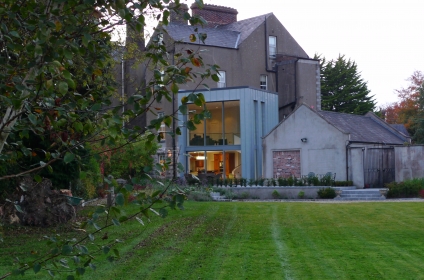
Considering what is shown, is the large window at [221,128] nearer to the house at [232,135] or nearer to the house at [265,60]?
the house at [232,135]

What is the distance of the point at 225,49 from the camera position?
124 ft

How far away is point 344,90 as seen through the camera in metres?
61.2

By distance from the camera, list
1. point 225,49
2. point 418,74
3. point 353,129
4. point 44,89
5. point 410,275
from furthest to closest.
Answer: point 418,74, point 225,49, point 353,129, point 410,275, point 44,89

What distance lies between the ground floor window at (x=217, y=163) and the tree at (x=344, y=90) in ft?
88.3

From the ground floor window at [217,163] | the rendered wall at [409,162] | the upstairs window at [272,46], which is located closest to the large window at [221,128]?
the ground floor window at [217,163]

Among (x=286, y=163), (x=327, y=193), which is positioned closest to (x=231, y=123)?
(x=286, y=163)

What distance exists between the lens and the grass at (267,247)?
900cm

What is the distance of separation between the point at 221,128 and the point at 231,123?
888mm

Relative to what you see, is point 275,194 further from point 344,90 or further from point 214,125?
point 344,90

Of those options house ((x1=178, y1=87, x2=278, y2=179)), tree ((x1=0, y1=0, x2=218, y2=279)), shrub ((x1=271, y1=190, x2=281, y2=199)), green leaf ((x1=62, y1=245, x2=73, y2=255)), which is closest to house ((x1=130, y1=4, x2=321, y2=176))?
house ((x1=178, y1=87, x2=278, y2=179))

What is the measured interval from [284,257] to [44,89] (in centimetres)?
669

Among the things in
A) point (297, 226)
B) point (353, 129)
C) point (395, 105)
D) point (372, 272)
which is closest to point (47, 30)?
point (372, 272)

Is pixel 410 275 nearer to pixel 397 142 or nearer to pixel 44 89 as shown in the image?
pixel 44 89

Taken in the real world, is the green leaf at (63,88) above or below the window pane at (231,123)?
below
